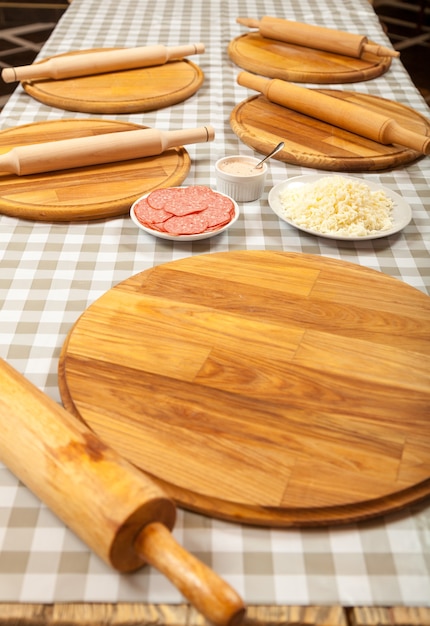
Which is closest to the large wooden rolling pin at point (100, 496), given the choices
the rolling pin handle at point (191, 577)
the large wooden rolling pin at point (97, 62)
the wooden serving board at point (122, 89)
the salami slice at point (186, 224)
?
the rolling pin handle at point (191, 577)

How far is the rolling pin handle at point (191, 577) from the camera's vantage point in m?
0.54

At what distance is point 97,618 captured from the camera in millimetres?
618

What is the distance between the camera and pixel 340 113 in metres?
1.49

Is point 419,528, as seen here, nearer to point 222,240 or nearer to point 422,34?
point 222,240

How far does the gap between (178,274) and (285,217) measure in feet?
0.87

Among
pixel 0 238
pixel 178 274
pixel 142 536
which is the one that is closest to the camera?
pixel 142 536

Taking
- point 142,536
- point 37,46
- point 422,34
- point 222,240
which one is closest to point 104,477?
point 142,536

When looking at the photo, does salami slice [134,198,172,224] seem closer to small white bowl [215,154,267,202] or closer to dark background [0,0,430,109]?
small white bowl [215,154,267,202]

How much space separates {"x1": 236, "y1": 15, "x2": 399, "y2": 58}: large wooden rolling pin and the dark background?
199cm

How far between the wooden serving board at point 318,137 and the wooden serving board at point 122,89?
191 millimetres

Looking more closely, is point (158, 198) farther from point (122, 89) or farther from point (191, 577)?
point (191, 577)

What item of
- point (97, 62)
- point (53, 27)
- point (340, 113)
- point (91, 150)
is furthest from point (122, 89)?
point (53, 27)

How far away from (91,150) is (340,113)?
555 millimetres

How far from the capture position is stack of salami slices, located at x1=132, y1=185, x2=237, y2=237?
1.15m
